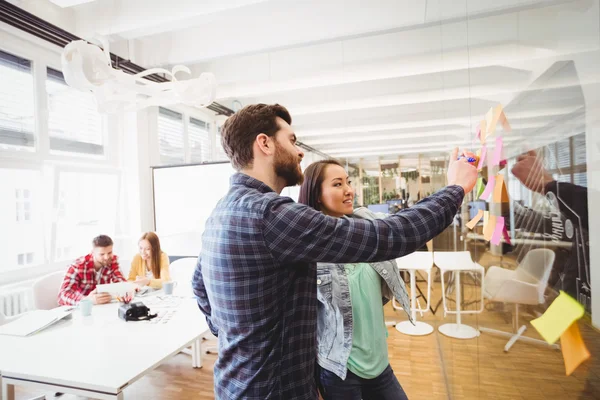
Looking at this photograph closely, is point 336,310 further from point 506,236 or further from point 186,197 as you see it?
point 186,197

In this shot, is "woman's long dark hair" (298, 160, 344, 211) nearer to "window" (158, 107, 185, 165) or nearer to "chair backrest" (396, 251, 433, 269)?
"chair backrest" (396, 251, 433, 269)

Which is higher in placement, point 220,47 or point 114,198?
point 220,47

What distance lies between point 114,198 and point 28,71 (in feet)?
5.53

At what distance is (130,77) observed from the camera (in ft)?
6.33

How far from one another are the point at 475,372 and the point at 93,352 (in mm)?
1828

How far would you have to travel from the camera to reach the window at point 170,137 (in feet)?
16.2

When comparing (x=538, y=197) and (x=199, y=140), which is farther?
(x=199, y=140)

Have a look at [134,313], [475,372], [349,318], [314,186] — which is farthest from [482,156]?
[134,313]

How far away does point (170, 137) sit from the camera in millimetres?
5152

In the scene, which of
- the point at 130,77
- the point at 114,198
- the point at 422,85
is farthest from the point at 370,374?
the point at 422,85

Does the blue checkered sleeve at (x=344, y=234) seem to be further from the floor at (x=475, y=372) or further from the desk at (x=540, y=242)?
the floor at (x=475, y=372)

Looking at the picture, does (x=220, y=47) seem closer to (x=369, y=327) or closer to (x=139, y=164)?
(x=139, y=164)

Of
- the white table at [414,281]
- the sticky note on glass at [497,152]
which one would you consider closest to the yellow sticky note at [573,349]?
the sticky note on glass at [497,152]

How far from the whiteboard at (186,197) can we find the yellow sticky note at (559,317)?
4.22 m
